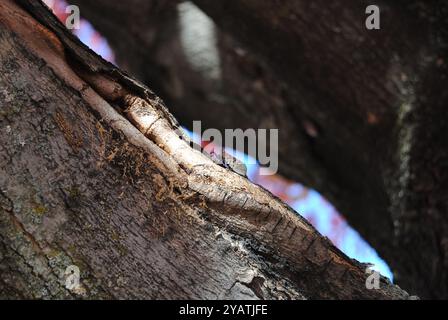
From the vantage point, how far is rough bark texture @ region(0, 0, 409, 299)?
1135mm

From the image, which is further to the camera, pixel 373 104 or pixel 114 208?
pixel 373 104

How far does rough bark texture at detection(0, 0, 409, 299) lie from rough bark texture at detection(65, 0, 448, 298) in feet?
3.35

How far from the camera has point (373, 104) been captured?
92.1 inches

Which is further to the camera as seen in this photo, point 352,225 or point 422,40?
point 352,225

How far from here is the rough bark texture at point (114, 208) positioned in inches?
44.7

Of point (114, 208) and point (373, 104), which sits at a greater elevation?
point (373, 104)

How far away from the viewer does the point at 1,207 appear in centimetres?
114

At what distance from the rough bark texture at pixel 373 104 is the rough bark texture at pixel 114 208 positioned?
1021mm

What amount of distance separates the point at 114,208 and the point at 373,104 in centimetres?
144

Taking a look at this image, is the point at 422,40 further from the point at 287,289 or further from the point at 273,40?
the point at 287,289

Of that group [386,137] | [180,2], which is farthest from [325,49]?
[180,2]

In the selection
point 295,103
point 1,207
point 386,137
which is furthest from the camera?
point 295,103
